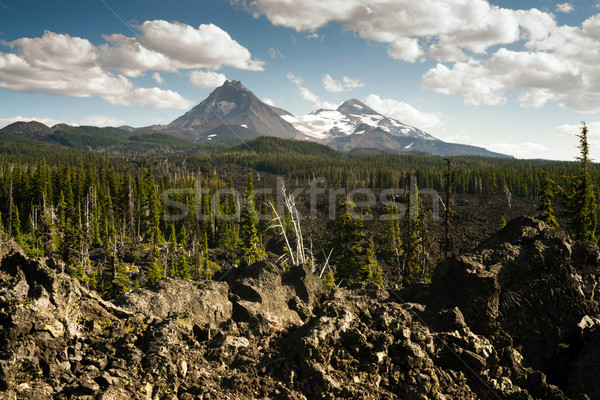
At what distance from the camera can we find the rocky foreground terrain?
6.57 m

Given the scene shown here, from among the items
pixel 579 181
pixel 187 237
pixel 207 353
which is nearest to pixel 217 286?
pixel 207 353

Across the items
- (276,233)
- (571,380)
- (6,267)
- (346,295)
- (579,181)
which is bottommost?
(276,233)

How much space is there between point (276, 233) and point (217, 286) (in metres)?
71.3

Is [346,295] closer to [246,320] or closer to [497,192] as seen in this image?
[246,320]

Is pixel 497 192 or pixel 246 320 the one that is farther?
pixel 497 192

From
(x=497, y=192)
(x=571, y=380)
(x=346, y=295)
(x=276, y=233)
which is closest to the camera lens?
(x=571, y=380)

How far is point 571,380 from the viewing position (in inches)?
408

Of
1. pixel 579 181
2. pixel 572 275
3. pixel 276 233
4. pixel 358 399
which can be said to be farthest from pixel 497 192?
pixel 358 399

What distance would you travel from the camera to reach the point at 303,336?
8648mm

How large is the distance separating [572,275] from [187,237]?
70603mm

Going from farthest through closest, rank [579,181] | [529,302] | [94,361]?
[579,181]
[529,302]
[94,361]

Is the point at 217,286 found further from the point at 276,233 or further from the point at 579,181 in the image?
the point at 276,233

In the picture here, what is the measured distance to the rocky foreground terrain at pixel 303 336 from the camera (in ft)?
21.6

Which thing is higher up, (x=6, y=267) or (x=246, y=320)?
(x=6, y=267)
